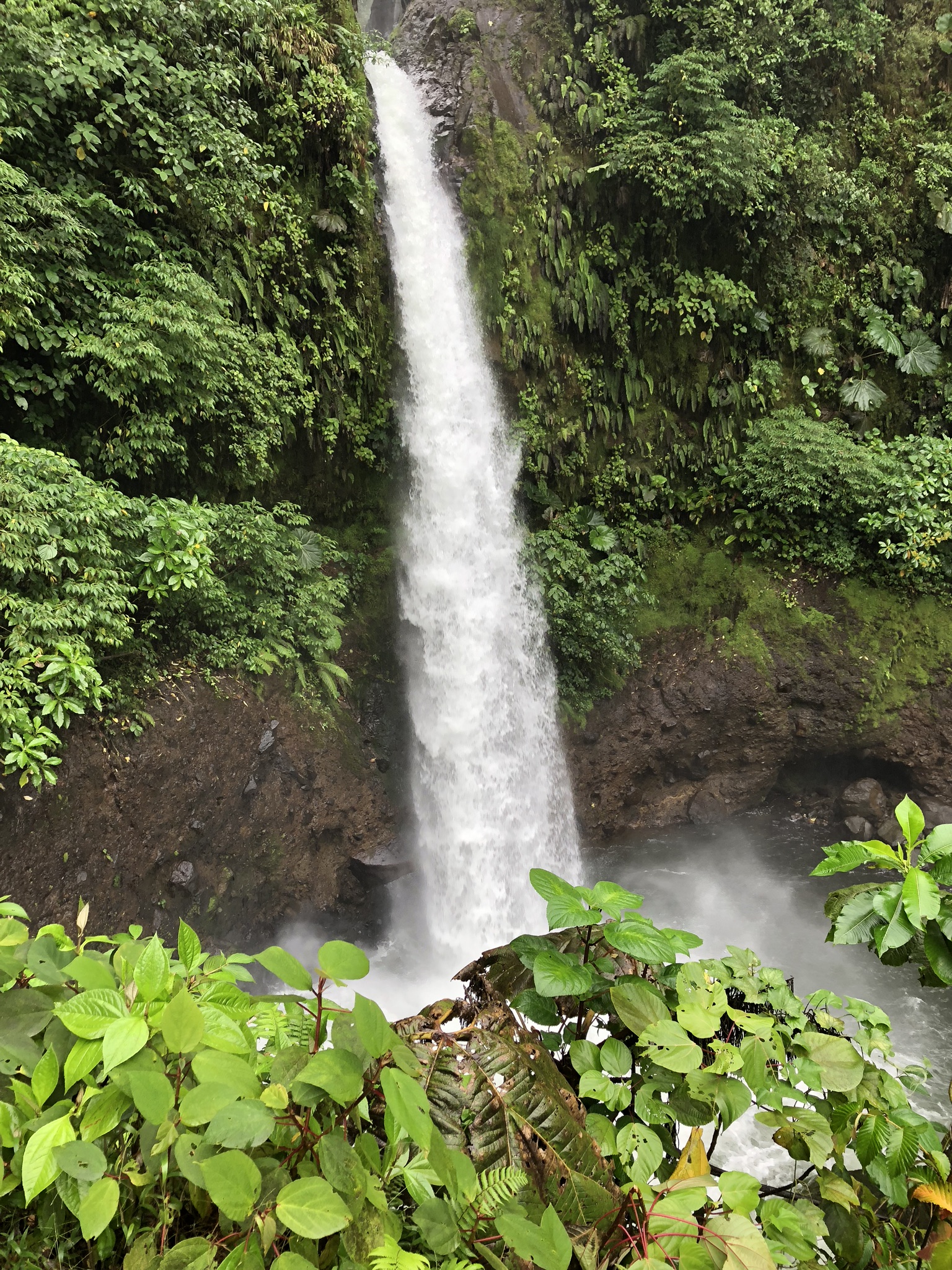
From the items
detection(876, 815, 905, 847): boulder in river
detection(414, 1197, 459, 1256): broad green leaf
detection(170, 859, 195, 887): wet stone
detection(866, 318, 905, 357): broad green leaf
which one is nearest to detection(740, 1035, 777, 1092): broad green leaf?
detection(414, 1197, 459, 1256): broad green leaf

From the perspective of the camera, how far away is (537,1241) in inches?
35.7

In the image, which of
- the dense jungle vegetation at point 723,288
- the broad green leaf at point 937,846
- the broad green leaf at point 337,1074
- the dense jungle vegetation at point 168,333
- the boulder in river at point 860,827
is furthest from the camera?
the boulder in river at point 860,827

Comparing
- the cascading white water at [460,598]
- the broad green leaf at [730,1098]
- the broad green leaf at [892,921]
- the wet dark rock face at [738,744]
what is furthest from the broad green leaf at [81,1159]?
the wet dark rock face at [738,744]

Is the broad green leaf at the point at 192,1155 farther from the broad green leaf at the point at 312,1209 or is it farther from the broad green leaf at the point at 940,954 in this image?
the broad green leaf at the point at 940,954

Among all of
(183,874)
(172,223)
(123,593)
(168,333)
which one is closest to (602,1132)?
(123,593)

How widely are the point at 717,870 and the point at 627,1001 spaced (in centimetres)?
878

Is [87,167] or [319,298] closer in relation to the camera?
[87,167]

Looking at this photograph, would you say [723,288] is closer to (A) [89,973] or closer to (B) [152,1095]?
(A) [89,973]

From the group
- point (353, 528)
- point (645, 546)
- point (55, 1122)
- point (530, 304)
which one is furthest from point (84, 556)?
point (645, 546)

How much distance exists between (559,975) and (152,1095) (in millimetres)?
736

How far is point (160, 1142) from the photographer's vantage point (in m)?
0.89

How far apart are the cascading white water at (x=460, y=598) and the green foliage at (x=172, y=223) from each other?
137cm

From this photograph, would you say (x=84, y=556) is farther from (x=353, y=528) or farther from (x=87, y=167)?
(x=353, y=528)

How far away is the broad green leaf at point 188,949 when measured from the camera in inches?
49.6
